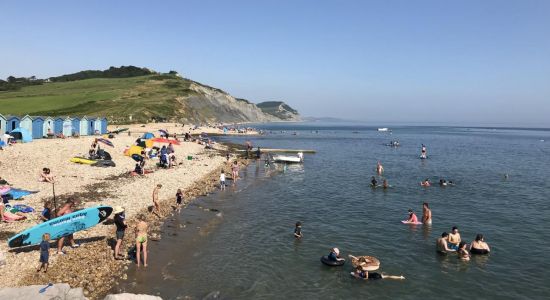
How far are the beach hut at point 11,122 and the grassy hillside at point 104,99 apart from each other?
56830mm

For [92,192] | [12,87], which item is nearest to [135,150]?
[92,192]

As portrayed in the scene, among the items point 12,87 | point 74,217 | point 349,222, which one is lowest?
point 349,222

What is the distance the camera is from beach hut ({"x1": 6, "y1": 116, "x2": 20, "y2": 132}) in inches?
1897

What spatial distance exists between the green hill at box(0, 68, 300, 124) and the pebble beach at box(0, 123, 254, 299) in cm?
6969

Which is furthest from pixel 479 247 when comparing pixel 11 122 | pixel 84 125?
pixel 84 125

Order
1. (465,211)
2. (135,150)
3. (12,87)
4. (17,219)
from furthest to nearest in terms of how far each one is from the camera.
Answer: (12,87) < (135,150) < (465,211) < (17,219)

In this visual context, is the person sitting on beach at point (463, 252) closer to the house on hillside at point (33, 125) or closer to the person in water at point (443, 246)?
the person in water at point (443, 246)

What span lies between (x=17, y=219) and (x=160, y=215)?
293 inches

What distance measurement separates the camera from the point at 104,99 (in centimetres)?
13350

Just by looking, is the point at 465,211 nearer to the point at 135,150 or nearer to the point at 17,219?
the point at 17,219

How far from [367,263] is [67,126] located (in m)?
55.8

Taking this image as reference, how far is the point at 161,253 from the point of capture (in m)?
18.8

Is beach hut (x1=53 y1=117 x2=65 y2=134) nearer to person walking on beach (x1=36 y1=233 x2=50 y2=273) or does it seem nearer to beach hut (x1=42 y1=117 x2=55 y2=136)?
beach hut (x1=42 y1=117 x2=55 y2=136)

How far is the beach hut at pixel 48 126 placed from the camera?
5459 cm
